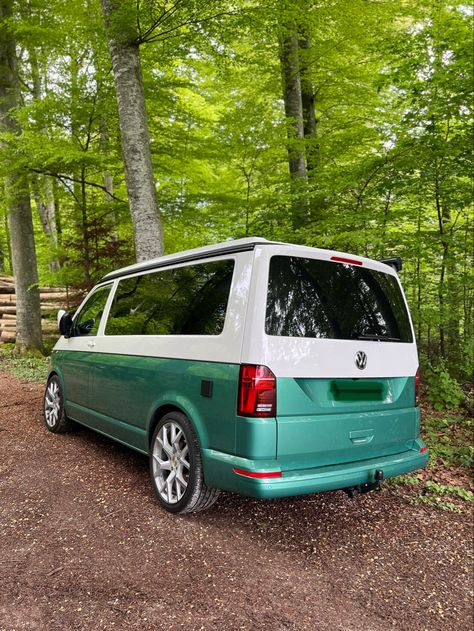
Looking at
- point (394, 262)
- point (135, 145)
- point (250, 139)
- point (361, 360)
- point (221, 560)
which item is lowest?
point (221, 560)

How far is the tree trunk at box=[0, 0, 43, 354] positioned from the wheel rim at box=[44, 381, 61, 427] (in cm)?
600

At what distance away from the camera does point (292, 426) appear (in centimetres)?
291

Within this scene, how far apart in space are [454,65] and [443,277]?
3152mm

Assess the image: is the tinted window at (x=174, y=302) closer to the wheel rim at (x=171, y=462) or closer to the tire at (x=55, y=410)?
the wheel rim at (x=171, y=462)

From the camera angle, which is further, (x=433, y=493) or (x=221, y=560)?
(x=433, y=493)

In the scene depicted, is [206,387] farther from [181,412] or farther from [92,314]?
[92,314]

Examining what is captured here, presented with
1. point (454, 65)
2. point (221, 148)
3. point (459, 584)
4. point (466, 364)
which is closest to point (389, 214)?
point (454, 65)

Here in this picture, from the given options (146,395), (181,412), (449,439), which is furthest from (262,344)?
(449,439)

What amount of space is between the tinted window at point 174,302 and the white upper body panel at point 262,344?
0.26ft

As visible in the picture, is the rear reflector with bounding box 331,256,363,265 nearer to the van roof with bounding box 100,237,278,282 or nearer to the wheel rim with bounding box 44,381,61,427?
the van roof with bounding box 100,237,278,282

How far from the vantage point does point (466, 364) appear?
289 inches

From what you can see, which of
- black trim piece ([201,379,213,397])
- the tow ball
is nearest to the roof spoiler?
the tow ball

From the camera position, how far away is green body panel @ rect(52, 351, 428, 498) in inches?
112

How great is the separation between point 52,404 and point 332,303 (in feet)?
13.9
